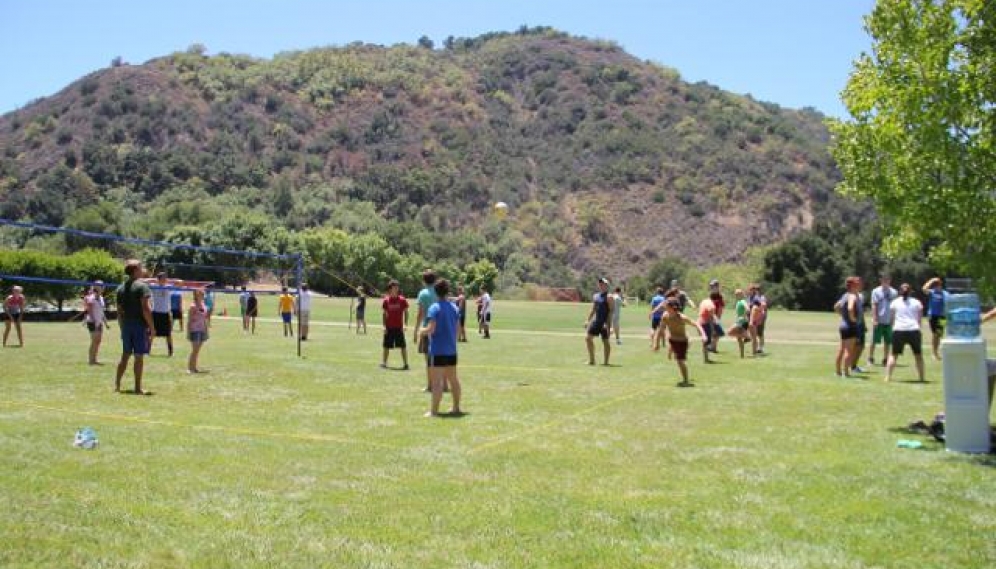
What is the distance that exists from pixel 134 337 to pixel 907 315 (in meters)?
12.6

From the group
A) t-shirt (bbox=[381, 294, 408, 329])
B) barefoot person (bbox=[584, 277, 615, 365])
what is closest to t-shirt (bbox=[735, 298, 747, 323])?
barefoot person (bbox=[584, 277, 615, 365])

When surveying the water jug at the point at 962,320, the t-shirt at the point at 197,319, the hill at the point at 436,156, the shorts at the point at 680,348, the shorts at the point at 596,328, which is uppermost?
the hill at the point at 436,156

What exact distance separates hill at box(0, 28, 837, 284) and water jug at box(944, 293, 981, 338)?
8606 centimetres

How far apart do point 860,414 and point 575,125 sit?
14913cm

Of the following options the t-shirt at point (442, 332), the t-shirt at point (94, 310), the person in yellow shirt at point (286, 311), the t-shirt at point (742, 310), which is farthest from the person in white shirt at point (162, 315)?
the t-shirt at point (742, 310)

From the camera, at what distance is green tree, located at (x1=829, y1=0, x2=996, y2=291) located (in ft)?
31.4

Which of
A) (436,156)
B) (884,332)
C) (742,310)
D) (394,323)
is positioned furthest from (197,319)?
(436,156)

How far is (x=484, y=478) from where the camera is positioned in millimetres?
8102

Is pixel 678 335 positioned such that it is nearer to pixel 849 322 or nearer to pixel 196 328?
pixel 849 322

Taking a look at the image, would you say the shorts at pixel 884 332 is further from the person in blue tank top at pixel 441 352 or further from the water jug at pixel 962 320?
the person in blue tank top at pixel 441 352

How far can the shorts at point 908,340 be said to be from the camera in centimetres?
1586

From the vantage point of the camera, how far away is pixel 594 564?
5770 millimetres

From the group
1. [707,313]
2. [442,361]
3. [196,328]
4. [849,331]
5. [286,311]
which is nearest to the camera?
[442,361]

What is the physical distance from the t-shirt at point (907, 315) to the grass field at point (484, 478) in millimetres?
1132
